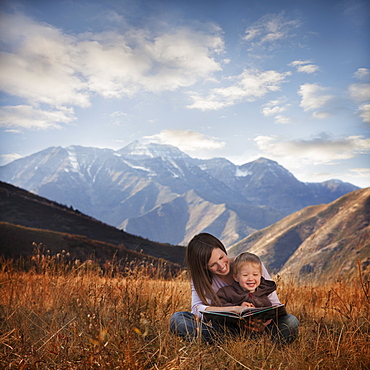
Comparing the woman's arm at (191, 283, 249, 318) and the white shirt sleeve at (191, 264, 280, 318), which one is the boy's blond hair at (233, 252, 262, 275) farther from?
the woman's arm at (191, 283, 249, 318)

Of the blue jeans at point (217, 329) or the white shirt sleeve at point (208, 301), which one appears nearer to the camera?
the blue jeans at point (217, 329)

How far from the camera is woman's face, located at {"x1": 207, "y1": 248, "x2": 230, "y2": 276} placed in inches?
140

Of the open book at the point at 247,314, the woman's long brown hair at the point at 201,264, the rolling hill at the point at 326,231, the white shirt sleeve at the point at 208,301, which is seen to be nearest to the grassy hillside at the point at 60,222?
the white shirt sleeve at the point at 208,301

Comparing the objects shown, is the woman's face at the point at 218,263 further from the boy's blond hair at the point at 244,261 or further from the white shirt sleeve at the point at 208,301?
the white shirt sleeve at the point at 208,301

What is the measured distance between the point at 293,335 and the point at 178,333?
3.93 ft

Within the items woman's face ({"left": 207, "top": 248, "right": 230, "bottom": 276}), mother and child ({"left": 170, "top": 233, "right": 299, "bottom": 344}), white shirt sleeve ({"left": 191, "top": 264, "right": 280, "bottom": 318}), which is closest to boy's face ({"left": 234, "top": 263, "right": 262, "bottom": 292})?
mother and child ({"left": 170, "top": 233, "right": 299, "bottom": 344})

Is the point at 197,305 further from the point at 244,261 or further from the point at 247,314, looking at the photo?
the point at 247,314

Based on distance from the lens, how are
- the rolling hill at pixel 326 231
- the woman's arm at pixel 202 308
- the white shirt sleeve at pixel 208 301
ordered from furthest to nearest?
the rolling hill at pixel 326 231 < the white shirt sleeve at pixel 208 301 < the woman's arm at pixel 202 308

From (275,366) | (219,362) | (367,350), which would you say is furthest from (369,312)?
(219,362)

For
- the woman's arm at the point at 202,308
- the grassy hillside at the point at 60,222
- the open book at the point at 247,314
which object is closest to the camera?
the open book at the point at 247,314

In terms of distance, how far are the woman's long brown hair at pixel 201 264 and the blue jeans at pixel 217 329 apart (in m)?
0.29

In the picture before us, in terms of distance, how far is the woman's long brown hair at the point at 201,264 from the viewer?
11.6 ft

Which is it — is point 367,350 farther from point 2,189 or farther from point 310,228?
point 310,228

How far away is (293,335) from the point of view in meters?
3.28
